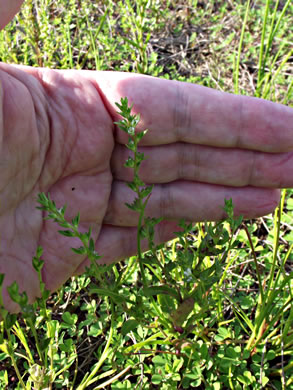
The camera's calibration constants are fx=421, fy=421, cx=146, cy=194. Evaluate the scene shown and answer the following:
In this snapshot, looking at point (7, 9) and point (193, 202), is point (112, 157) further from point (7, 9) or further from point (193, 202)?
point (7, 9)

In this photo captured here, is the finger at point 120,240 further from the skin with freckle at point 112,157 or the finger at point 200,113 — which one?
the finger at point 200,113

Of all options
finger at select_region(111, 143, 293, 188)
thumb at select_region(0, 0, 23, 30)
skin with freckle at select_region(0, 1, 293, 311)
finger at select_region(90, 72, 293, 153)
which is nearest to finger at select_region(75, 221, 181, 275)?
skin with freckle at select_region(0, 1, 293, 311)

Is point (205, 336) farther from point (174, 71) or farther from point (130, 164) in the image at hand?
point (174, 71)

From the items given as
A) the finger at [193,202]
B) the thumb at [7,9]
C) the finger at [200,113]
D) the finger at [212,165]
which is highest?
the thumb at [7,9]

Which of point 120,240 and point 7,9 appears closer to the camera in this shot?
point 7,9

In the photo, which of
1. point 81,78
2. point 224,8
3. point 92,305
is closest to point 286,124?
point 81,78

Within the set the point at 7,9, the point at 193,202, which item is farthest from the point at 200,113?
the point at 7,9

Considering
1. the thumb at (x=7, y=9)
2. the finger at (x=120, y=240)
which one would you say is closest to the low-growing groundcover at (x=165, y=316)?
the finger at (x=120, y=240)
